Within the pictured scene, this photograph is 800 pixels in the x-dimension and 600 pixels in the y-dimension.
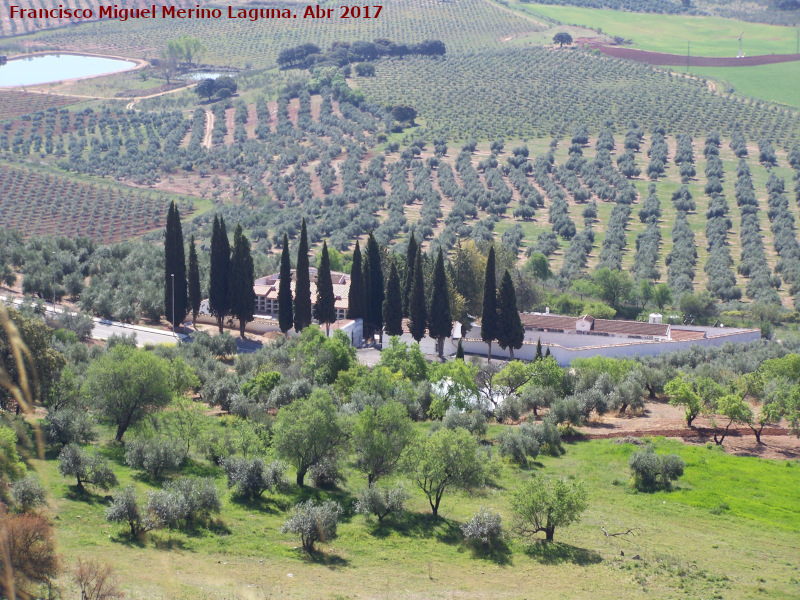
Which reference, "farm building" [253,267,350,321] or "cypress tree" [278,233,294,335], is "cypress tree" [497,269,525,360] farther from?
"cypress tree" [278,233,294,335]

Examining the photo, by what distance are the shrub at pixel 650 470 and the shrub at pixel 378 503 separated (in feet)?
34.1

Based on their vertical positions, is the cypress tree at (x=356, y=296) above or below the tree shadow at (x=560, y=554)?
above

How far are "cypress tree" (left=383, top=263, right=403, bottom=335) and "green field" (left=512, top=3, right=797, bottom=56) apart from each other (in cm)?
12576

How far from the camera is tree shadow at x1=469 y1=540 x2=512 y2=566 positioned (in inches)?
1280

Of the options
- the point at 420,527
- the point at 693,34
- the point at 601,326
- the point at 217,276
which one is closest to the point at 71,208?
the point at 217,276

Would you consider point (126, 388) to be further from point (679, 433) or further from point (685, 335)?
point (685, 335)

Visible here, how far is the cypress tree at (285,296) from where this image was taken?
6075 centimetres

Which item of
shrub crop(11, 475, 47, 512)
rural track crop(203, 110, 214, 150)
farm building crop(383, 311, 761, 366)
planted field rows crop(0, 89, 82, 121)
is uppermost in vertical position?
planted field rows crop(0, 89, 82, 121)

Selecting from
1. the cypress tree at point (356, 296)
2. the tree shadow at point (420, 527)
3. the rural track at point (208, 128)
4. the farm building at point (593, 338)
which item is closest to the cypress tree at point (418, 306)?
the farm building at point (593, 338)

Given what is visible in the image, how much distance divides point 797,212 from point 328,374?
7206 cm

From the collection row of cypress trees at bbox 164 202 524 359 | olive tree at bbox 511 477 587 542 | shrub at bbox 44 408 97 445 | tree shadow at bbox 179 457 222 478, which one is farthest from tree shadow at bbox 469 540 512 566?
row of cypress trees at bbox 164 202 524 359

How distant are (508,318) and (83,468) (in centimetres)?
3220

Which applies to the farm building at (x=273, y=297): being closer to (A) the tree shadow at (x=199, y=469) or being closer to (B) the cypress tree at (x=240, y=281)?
(B) the cypress tree at (x=240, y=281)

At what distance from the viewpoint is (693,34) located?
18875 cm
